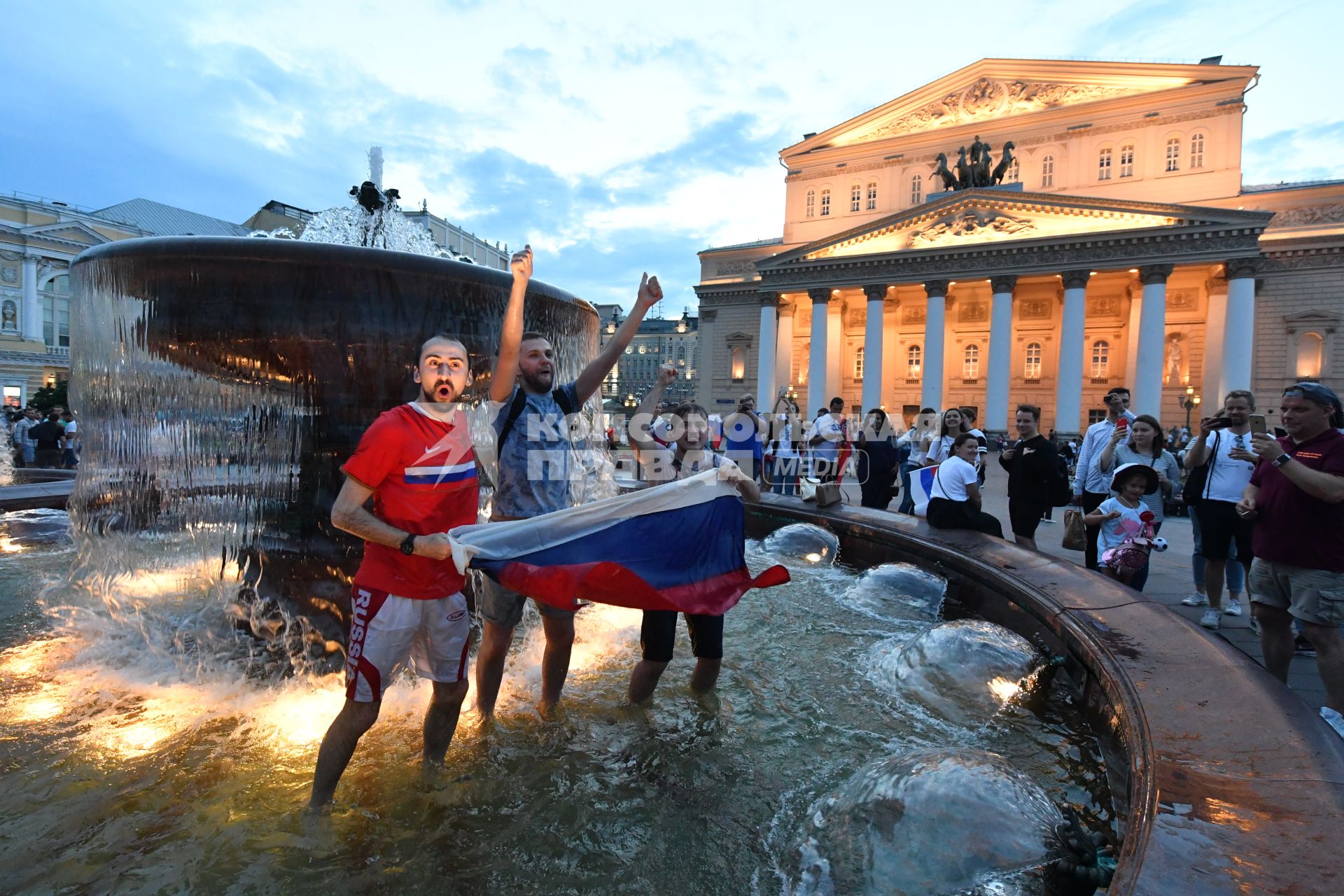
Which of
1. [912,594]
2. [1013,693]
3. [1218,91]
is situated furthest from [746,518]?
[1218,91]

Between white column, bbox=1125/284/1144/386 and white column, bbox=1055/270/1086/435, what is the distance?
144 inches

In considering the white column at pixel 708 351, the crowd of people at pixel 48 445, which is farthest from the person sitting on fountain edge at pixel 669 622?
the white column at pixel 708 351

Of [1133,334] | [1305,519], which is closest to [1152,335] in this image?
[1133,334]

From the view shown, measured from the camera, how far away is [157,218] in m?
47.8

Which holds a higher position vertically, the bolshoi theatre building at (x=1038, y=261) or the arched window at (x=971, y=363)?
the bolshoi theatre building at (x=1038, y=261)

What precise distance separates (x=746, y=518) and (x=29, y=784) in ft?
19.3

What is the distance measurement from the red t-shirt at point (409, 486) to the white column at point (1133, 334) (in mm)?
37535

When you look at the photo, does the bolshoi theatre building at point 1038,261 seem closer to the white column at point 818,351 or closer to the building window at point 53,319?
the white column at point 818,351

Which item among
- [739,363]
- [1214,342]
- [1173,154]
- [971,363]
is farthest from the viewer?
[739,363]

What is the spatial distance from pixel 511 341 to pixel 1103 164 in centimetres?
4273

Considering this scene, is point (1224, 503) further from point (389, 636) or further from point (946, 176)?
→ point (946, 176)

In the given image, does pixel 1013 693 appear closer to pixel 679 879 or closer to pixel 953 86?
pixel 679 879

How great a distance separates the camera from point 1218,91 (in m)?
32.8

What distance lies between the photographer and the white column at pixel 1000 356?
105 ft
